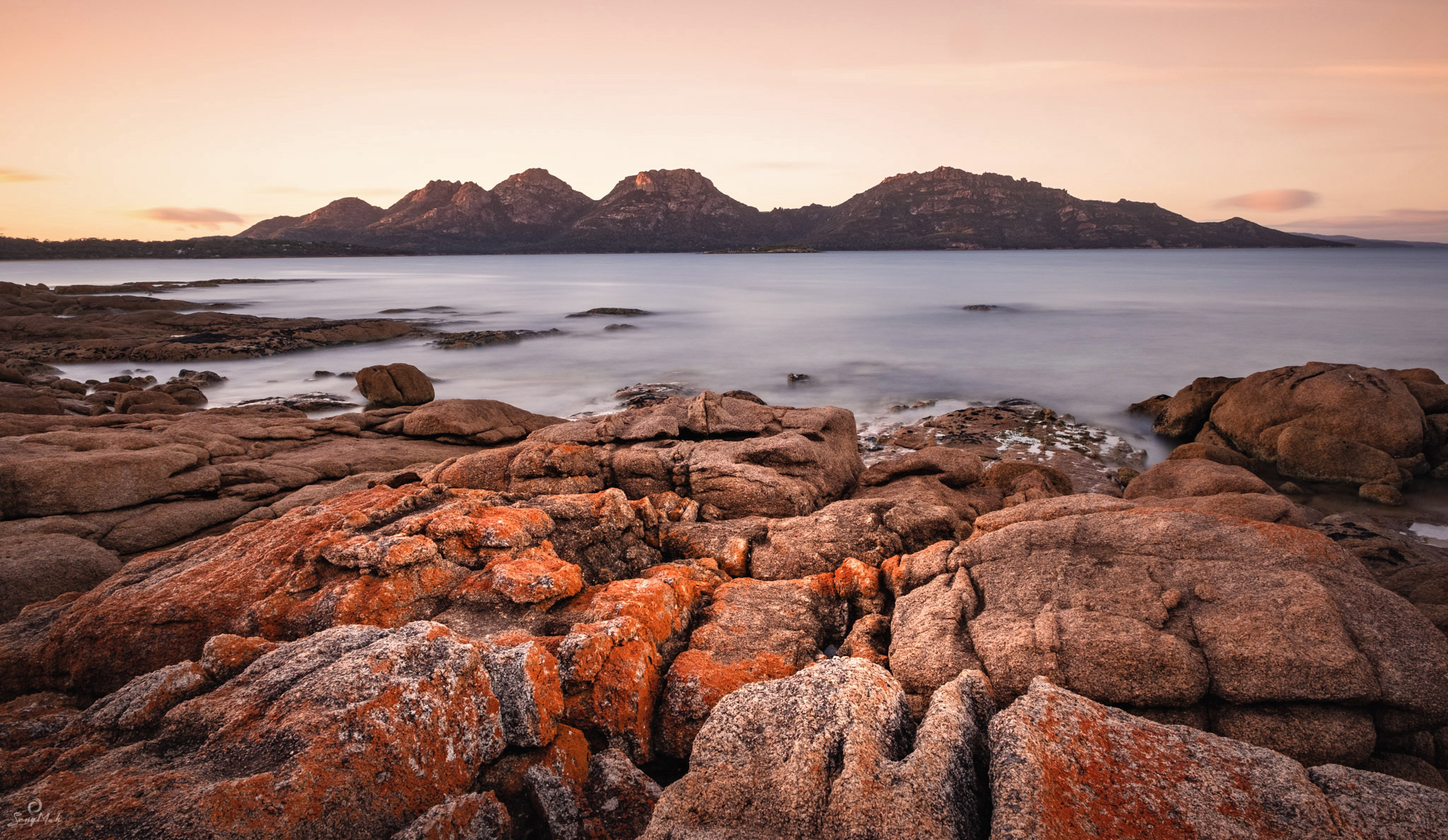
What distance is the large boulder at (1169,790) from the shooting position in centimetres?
A: 332

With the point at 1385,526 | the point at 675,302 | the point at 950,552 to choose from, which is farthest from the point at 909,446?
the point at 675,302

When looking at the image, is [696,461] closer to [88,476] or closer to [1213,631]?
[1213,631]

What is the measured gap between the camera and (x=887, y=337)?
45.8 metres

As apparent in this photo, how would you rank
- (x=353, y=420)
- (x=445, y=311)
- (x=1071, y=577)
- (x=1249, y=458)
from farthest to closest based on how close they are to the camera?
(x=445, y=311)
(x=353, y=420)
(x=1249, y=458)
(x=1071, y=577)

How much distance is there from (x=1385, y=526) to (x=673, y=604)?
50.6 ft

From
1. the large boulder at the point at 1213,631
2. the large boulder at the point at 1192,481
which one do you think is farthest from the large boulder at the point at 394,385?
the large boulder at the point at 1192,481

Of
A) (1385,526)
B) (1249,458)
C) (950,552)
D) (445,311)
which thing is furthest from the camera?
(445,311)

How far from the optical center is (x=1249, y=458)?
1684 centimetres

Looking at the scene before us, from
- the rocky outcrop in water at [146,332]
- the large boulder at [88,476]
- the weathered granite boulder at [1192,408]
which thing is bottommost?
the weathered granite boulder at [1192,408]

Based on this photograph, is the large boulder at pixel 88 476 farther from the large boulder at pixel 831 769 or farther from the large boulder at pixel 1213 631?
the large boulder at pixel 1213 631

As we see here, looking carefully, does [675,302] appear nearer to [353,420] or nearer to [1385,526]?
[353,420]

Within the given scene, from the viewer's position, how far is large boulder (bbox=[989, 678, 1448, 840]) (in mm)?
3316

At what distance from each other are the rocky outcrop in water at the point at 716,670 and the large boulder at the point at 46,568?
0.21 ft

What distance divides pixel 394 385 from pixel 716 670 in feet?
78.5
